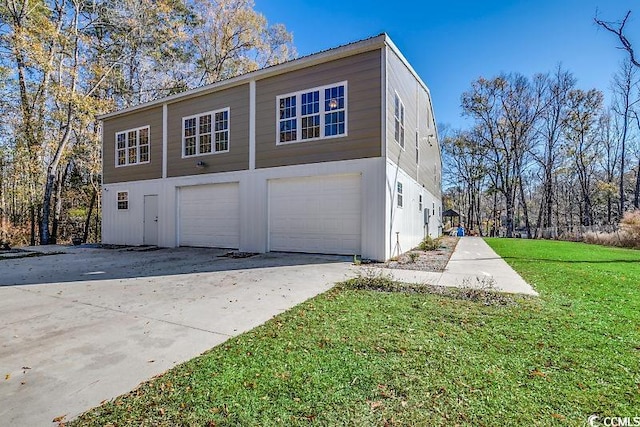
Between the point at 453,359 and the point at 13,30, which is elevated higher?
the point at 13,30

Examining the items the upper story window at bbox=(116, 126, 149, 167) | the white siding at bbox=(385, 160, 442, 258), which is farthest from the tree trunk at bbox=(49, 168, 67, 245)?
the white siding at bbox=(385, 160, 442, 258)

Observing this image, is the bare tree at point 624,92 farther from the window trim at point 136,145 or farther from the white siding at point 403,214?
the window trim at point 136,145

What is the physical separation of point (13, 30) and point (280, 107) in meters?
12.6

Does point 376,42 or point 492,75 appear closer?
point 376,42

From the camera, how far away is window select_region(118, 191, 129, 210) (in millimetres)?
13188

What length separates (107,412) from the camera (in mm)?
1888

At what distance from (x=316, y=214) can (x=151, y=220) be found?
7.31 meters

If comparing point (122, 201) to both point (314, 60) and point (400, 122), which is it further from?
point (400, 122)

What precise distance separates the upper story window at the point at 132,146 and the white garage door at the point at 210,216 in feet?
9.26

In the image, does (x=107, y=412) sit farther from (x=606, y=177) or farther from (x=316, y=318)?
(x=606, y=177)

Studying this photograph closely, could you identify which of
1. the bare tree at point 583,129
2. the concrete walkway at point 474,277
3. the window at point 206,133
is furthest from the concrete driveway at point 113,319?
the bare tree at point 583,129

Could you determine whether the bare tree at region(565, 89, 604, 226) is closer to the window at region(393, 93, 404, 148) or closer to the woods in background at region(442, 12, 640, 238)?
the woods in background at region(442, 12, 640, 238)

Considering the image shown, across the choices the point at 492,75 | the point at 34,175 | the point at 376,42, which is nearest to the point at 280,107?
the point at 376,42

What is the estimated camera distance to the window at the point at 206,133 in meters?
10.8
